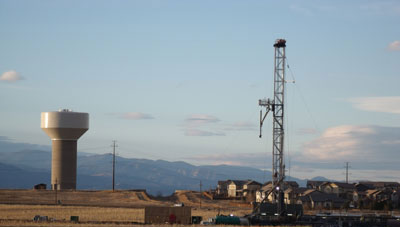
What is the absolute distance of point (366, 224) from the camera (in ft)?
188

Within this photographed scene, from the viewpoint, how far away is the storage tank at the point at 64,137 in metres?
110

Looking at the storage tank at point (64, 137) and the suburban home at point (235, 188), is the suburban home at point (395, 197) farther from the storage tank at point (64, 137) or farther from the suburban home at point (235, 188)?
the storage tank at point (64, 137)

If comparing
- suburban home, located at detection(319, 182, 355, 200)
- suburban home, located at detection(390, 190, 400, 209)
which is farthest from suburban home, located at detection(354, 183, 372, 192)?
suburban home, located at detection(390, 190, 400, 209)

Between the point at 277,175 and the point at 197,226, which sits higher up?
the point at 277,175

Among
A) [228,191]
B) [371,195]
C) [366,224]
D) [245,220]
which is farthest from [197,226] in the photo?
[228,191]

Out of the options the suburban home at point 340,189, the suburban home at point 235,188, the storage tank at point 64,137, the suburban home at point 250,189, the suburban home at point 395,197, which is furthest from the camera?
the suburban home at point 235,188

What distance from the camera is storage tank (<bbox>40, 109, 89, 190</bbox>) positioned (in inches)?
4313

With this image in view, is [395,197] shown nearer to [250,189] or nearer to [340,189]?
[340,189]

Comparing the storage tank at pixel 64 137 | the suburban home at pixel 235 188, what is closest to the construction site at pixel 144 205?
the storage tank at pixel 64 137

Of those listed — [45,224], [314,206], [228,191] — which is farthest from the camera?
[228,191]

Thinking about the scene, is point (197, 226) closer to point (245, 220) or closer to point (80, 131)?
point (245, 220)

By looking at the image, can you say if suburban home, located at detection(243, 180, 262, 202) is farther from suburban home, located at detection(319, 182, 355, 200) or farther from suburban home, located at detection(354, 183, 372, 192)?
suburban home, located at detection(354, 183, 372, 192)

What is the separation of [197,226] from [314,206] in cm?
5178

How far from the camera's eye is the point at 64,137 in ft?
363
